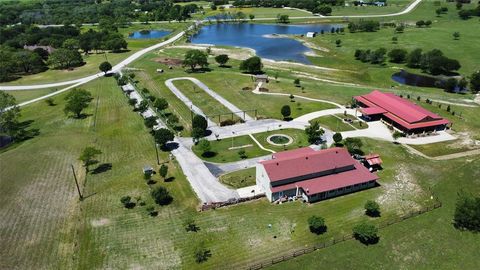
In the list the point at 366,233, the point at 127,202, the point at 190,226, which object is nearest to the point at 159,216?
the point at 190,226

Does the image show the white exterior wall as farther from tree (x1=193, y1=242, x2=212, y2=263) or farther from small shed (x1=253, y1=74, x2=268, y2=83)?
small shed (x1=253, y1=74, x2=268, y2=83)

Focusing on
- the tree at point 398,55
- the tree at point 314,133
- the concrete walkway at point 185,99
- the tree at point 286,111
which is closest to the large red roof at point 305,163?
the tree at point 314,133

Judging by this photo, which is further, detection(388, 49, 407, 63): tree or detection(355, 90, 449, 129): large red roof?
detection(388, 49, 407, 63): tree

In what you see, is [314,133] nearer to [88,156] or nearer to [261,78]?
[88,156]

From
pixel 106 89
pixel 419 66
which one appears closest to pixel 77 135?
pixel 106 89

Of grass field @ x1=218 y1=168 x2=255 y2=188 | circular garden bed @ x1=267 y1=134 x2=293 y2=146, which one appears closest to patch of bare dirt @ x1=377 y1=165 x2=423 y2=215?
grass field @ x1=218 y1=168 x2=255 y2=188
